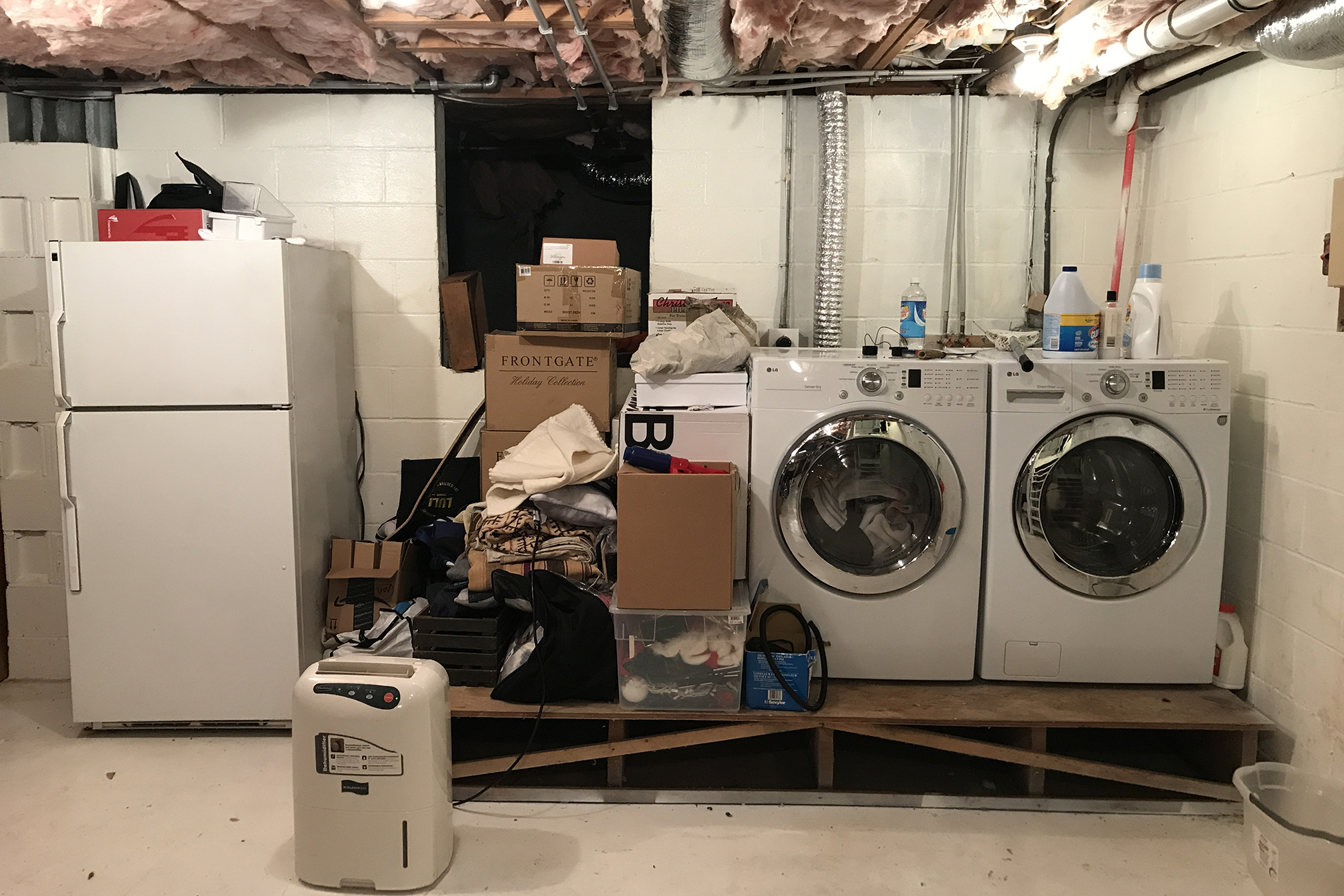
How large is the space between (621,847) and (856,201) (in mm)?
2306

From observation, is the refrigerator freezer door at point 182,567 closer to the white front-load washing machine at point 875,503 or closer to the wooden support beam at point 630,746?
the wooden support beam at point 630,746

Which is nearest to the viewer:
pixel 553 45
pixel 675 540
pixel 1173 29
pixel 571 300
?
pixel 1173 29

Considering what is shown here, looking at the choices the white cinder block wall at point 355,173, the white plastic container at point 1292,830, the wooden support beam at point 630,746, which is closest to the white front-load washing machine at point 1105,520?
the white plastic container at point 1292,830

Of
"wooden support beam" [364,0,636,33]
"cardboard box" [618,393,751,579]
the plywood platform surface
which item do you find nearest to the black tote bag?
the plywood platform surface

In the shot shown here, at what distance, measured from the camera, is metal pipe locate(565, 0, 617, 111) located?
2584mm

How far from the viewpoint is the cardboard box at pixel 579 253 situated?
329 centimetres

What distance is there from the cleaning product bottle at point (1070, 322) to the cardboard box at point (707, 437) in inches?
35.6

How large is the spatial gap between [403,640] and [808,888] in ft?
4.88

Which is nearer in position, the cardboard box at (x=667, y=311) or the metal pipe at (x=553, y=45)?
the metal pipe at (x=553, y=45)

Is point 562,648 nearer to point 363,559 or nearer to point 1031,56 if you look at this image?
point 363,559

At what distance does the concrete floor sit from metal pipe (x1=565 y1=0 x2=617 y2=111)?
2.10 m

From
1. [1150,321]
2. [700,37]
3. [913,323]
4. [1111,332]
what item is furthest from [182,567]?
[1150,321]

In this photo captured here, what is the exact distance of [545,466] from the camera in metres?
3.00

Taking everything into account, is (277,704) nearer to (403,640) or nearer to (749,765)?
(403,640)
